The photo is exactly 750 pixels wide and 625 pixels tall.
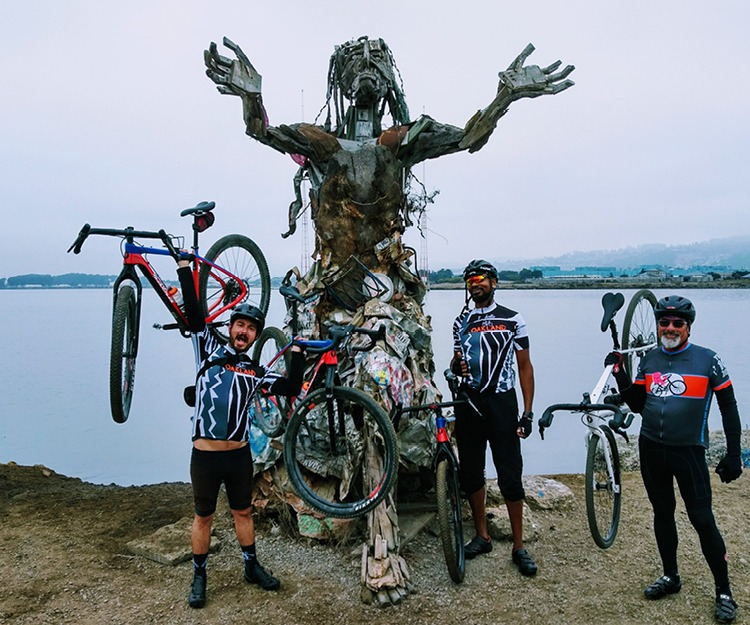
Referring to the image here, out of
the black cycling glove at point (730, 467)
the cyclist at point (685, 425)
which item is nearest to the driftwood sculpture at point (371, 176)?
the cyclist at point (685, 425)

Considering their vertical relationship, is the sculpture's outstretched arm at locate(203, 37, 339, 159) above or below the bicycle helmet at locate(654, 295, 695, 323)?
above

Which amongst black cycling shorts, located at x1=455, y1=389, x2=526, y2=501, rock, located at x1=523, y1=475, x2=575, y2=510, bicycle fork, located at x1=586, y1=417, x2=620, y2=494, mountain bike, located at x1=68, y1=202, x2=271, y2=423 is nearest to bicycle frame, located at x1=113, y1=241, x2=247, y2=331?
mountain bike, located at x1=68, y1=202, x2=271, y2=423

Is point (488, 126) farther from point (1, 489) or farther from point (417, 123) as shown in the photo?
point (1, 489)

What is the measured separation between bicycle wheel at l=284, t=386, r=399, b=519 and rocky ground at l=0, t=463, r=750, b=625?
73 centimetres

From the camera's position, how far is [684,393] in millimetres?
4613

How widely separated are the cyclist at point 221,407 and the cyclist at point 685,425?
2982 millimetres

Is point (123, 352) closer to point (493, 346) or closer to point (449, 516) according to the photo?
point (449, 516)

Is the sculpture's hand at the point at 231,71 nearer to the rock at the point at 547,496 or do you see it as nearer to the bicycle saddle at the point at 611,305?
the bicycle saddle at the point at 611,305

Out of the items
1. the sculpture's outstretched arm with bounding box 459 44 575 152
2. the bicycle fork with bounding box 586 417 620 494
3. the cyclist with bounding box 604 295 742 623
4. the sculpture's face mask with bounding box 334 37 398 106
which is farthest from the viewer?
the sculpture's face mask with bounding box 334 37 398 106

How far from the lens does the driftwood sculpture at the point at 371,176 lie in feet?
20.0

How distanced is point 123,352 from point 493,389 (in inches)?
133

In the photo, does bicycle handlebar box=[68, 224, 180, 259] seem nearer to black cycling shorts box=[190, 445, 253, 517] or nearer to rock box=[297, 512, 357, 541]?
black cycling shorts box=[190, 445, 253, 517]

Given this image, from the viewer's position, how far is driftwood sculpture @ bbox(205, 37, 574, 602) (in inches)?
240

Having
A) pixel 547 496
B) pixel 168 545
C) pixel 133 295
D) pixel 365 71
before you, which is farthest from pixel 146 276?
pixel 547 496
